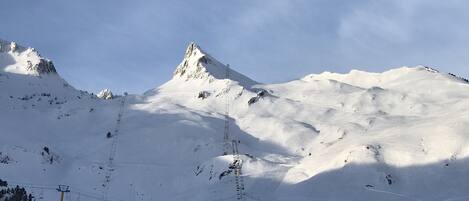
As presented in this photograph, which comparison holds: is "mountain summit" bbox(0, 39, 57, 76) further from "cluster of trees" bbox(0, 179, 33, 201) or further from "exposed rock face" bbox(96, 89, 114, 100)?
"cluster of trees" bbox(0, 179, 33, 201)

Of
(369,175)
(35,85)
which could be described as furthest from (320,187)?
(35,85)

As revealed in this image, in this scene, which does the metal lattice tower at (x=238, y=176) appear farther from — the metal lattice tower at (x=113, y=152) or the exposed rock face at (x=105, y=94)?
the exposed rock face at (x=105, y=94)

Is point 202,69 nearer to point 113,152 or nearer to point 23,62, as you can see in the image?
point 23,62

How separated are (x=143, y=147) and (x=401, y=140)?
41.5 metres

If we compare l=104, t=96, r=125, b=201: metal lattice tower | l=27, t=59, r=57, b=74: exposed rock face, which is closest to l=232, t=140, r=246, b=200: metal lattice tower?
l=104, t=96, r=125, b=201: metal lattice tower

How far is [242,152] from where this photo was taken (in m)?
111

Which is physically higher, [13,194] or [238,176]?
[238,176]

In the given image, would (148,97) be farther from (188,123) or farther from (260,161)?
(260,161)

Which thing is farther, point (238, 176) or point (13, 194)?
point (238, 176)

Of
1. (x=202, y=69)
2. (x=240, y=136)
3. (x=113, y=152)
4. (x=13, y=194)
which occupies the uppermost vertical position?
(x=202, y=69)

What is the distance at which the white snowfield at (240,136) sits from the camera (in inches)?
3612

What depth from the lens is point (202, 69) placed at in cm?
16262

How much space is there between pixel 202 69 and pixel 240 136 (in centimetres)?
4410

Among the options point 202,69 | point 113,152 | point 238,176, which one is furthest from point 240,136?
point 202,69
